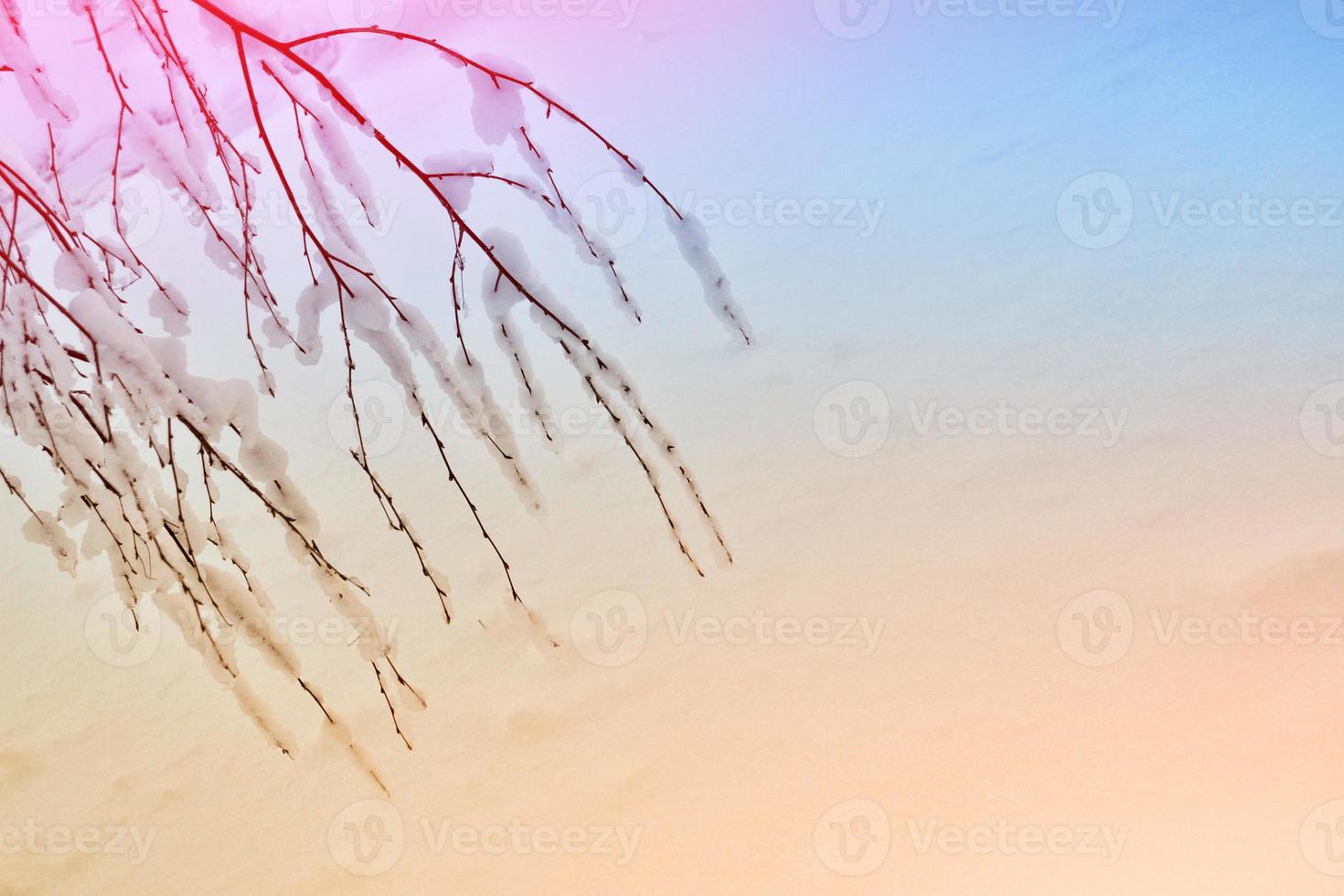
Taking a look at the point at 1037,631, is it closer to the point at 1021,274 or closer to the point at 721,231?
the point at 1021,274

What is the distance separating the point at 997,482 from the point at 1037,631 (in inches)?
15.6

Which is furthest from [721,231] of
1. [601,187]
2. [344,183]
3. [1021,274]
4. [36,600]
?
[344,183]

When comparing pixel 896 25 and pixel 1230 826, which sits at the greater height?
pixel 896 25

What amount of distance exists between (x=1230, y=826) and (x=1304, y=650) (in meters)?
0.38

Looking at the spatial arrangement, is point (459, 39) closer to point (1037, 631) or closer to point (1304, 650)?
point (1037, 631)

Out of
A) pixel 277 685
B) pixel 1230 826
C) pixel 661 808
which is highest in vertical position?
pixel 277 685

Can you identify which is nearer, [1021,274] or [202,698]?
[202,698]

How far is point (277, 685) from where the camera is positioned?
175cm

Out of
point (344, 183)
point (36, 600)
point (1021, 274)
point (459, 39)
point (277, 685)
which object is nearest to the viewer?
point (344, 183)

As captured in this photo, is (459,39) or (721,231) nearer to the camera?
(721,231)

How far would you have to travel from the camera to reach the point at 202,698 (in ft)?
5.74

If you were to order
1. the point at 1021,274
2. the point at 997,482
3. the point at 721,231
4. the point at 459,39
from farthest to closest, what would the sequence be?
the point at 459,39 → the point at 721,231 → the point at 1021,274 → the point at 997,482

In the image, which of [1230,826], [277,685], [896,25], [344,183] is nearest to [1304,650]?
[1230,826]

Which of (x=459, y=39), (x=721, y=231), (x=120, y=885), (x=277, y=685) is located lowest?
(x=120, y=885)
